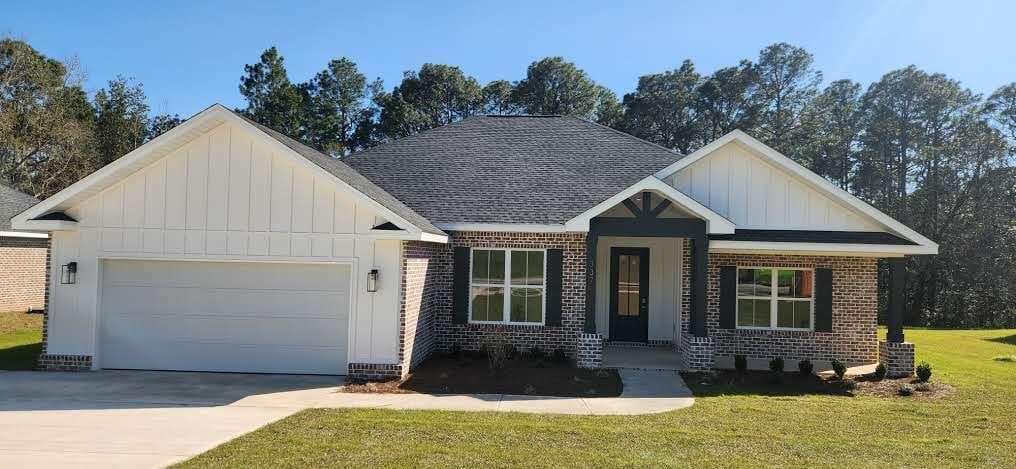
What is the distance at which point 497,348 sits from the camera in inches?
464

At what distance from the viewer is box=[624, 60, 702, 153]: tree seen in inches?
1574

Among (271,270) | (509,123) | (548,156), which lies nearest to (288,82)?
(509,123)

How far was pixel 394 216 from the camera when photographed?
33.7ft

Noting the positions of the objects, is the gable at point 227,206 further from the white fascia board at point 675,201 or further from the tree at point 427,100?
the tree at point 427,100

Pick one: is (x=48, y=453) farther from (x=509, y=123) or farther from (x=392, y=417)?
(x=509, y=123)

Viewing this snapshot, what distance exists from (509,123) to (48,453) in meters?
14.1

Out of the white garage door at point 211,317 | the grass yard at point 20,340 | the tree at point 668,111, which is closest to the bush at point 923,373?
the white garage door at point 211,317

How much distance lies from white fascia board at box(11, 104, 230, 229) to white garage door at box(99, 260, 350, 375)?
1.35 m

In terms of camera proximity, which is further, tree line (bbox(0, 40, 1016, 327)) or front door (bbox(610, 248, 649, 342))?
tree line (bbox(0, 40, 1016, 327))

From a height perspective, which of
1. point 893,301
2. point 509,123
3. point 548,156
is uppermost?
point 509,123

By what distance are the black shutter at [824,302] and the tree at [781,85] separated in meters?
28.0

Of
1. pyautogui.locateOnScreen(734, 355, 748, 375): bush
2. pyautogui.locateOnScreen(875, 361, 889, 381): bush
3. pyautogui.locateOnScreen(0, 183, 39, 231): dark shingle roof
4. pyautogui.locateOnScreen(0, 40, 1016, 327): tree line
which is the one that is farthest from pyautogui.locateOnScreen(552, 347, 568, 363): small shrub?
pyautogui.locateOnScreen(0, 40, 1016, 327): tree line

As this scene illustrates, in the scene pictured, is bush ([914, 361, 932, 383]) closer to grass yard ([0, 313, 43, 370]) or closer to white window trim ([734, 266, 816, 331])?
white window trim ([734, 266, 816, 331])

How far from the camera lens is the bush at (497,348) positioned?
11.7 meters
